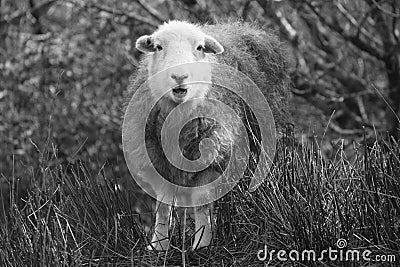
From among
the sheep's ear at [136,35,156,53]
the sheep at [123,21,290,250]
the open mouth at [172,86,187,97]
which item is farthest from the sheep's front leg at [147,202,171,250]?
the sheep's ear at [136,35,156,53]

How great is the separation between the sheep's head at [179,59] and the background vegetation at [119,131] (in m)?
0.51

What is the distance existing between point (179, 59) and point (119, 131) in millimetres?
4691

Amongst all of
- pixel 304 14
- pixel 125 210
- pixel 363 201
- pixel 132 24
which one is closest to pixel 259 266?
pixel 363 201

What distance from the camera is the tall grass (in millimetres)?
3262

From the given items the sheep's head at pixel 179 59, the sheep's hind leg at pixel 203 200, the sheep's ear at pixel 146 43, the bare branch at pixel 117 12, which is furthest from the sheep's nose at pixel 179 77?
the bare branch at pixel 117 12

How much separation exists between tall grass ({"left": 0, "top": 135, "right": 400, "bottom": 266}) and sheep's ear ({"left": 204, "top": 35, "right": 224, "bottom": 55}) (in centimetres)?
65

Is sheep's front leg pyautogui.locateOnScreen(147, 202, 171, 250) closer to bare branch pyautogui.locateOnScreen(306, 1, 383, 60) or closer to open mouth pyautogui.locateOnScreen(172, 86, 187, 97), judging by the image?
open mouth pyautogui.locateOnScreen(172, 86, 187, 97)

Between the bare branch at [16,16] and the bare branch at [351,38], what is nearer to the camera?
the bare branch at [351,38]

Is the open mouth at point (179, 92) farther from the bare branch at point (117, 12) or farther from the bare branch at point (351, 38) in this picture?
the bare branch at point (117, 12)

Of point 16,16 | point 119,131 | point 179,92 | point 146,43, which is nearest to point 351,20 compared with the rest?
point 119,131

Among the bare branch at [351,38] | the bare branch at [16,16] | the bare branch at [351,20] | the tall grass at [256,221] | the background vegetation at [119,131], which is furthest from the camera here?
the bare branch at [16,16]

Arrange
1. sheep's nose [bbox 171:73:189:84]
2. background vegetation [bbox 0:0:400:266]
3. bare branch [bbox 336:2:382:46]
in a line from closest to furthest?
background vegetation [bbox 0:0:400:266] < sheep's nose [bbox 171:73:189:84] < bare branch [bbox 336:2:382:46]

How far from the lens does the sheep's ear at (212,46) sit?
4.00 meters

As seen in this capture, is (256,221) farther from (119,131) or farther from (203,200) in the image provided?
(119,131)
